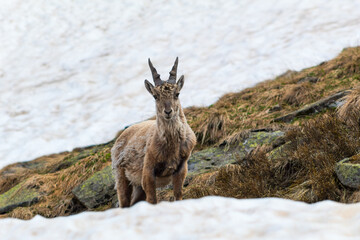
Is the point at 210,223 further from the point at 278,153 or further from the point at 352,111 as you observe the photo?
the point at 352,111

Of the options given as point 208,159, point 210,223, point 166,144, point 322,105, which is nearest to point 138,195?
point 166,144

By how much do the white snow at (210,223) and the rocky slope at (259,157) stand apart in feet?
7.11

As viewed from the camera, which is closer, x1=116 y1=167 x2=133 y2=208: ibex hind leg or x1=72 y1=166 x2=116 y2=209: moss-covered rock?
x1=116 y1=167 x2=133 y2=208: ibex hind leg

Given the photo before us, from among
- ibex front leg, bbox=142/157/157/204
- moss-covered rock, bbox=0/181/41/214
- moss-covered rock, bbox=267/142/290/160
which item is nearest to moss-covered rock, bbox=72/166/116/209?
moss-covered rock, bbox=0/181/41/214

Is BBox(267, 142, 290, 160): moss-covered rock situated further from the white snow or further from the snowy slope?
the snowy slope

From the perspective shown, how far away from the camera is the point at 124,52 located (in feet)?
63.9

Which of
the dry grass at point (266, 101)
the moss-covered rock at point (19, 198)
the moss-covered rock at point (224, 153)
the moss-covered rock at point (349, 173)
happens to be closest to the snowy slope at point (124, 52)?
the dry grass at point (266, 101)

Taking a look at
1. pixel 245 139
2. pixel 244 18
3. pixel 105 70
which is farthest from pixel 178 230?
pixel 244 18

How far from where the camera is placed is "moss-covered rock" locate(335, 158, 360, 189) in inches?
169

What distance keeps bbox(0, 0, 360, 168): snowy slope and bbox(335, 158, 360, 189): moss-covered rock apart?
8.95 m

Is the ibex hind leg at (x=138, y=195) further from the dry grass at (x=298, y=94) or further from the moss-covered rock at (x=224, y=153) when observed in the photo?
the dry grass at (x=298, y=94)

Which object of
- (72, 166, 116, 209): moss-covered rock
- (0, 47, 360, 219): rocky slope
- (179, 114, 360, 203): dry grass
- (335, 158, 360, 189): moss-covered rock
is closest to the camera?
(335, 158, 360, 189): moss-covered rock

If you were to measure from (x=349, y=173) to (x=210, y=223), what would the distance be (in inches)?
107

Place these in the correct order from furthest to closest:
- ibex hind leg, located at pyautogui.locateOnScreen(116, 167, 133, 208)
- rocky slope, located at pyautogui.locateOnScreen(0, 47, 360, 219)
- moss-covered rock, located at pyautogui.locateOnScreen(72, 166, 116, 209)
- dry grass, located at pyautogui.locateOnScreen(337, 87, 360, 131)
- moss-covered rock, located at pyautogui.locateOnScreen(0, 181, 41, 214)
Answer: moss-covered rock, located at pyautogui.locateOnScreen(0, 181, 41, 214), moss-covered rock, located at pyautogui.locateOnScreen(72, 166, 116, 209), ibex hind leg, located at pyautogui.locateOnScreen(116, 167, 133, 208), dry grass, located at pyautogui.locateOnScreen(337, 87, 360, 131), rocky slope, located at pyautogui.locateOnScreen(0, 47, 360, 219)
